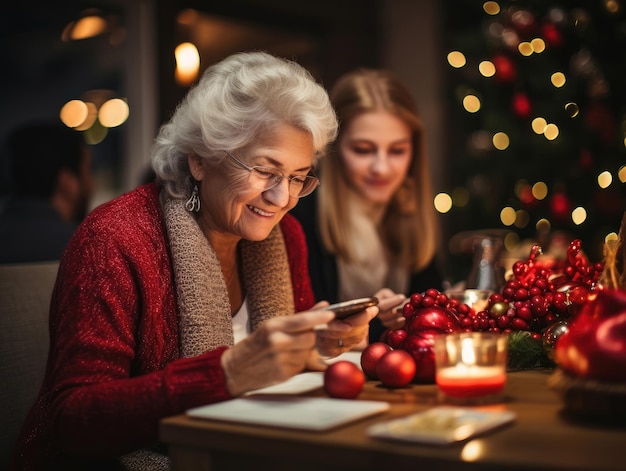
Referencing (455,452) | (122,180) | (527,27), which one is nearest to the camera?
(455,452)

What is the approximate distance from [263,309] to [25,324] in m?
0.53

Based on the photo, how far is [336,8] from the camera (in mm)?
5332

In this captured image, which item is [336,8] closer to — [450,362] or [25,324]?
[25,324]

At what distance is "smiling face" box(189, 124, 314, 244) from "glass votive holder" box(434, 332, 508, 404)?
0.61 meters

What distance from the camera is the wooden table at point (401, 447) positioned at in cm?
91

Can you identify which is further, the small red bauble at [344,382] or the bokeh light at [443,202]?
the bokeh light at [443,202]

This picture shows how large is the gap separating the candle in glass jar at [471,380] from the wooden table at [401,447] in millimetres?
29

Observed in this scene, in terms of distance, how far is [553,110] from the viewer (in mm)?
3938

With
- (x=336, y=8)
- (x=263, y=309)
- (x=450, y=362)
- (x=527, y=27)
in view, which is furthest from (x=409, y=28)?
(x=450, y=362)

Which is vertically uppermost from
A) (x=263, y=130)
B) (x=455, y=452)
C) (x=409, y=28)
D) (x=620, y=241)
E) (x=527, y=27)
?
(x=409, y=28)

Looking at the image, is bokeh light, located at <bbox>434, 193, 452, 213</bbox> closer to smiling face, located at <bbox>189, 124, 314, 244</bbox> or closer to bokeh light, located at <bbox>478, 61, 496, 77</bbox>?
bokeh light, located at <bbox>478, 61, 496, 77</bbox>

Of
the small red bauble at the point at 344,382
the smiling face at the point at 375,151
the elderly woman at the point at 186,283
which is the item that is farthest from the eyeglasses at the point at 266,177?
the smiling face at the point at 375,151

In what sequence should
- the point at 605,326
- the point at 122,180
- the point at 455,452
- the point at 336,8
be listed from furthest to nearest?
the point at 336,8
the point at 122,180
the point at 605,326
the point at 455,452

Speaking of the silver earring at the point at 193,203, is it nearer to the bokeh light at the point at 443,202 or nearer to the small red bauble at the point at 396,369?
the small red bauble at the point at 396,369
